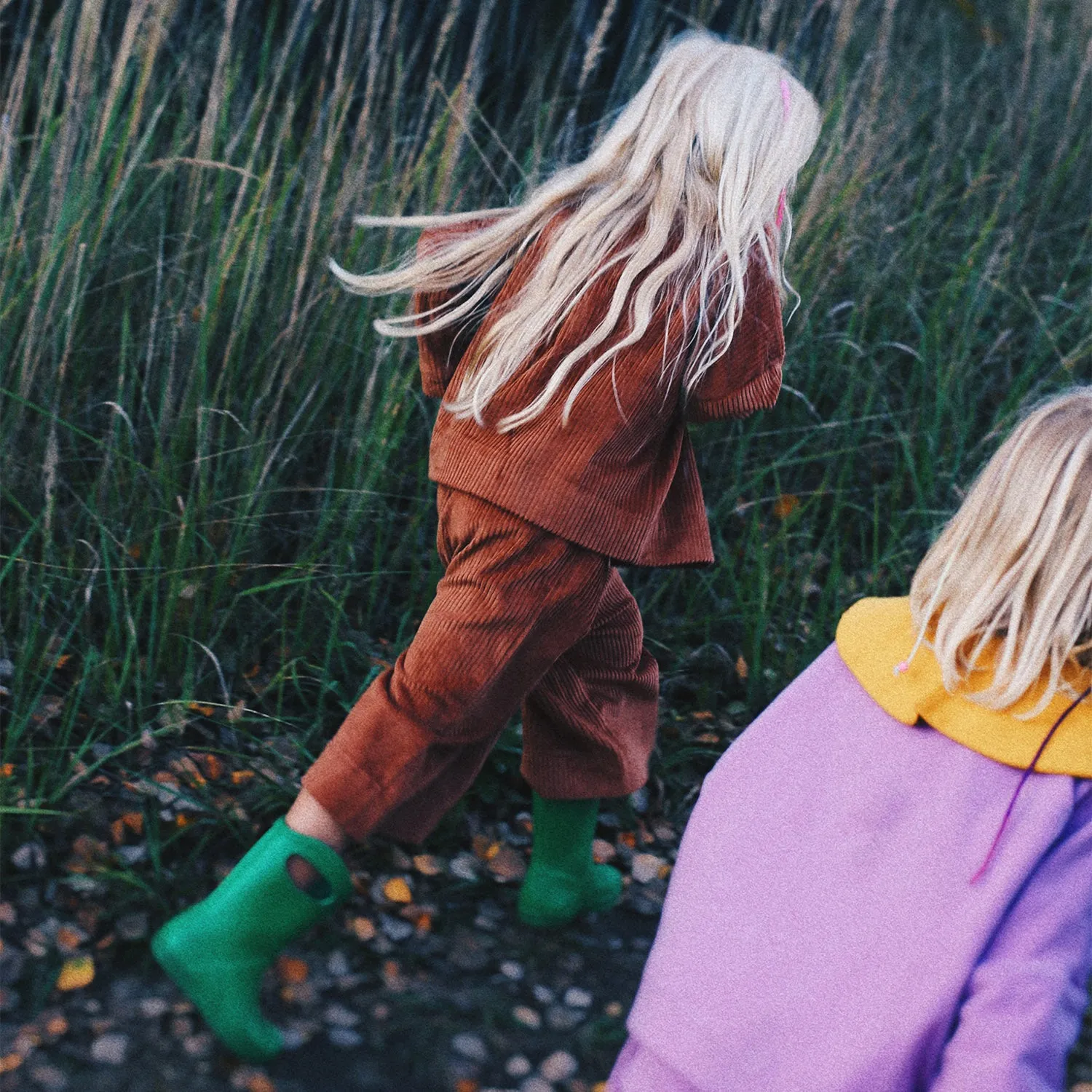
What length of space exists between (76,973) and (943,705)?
4.56 ft

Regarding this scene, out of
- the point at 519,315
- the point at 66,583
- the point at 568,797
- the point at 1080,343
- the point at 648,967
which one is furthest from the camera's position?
the point at 1080,343

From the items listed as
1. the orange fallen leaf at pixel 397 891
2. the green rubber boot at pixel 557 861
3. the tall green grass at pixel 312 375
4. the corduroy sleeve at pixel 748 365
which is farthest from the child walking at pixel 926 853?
the tall green grass at pixel 312 375

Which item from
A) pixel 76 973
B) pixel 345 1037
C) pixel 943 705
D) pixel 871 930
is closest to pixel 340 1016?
pixel 345 1037

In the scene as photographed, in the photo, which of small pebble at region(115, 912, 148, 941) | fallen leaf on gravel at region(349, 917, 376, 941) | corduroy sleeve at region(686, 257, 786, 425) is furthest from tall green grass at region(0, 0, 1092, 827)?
corduroy sleeve at region(686, 257, 786, 425)

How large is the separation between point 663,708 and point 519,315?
1.20 m

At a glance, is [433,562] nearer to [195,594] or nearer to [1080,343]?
[195,594]

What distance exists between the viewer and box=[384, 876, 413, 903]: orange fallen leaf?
2240 mm

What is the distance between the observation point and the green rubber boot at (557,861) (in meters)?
2.22

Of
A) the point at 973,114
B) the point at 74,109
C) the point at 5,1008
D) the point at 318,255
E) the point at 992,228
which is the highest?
the point at 973,114

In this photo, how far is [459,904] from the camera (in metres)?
2.28

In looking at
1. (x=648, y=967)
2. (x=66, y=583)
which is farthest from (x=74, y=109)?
(x=648, y=967)

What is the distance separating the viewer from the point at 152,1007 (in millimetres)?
1924

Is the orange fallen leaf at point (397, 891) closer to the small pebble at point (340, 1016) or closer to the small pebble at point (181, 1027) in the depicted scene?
the small pebble at point (340, 1016)

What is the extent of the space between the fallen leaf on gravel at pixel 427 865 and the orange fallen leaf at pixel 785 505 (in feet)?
4.07
